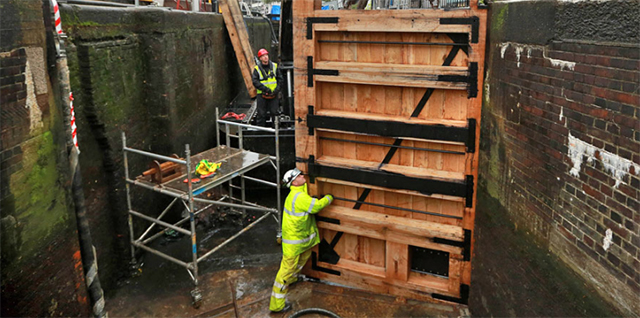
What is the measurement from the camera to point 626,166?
3105 mm

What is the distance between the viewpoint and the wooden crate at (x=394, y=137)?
5.47m

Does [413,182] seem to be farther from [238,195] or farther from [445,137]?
[238,195]

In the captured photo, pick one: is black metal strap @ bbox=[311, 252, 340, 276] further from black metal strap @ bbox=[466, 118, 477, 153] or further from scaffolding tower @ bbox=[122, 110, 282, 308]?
black metal strap @ bbox=[466, 118, 477, 153]

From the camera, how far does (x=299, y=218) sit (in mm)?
6305

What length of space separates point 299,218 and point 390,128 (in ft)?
5.25

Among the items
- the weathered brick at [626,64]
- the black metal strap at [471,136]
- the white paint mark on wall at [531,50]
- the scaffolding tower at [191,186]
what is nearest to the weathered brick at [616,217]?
the weathered brick at [626,64]

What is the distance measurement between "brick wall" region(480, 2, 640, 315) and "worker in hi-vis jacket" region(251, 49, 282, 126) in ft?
19.5

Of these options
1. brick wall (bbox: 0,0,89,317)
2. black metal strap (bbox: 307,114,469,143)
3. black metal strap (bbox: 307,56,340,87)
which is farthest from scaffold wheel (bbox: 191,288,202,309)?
black metal strap (bbox: 307,56,340,87)

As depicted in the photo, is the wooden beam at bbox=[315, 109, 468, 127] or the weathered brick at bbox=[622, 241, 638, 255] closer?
the weathered brick at bbox=[622, 241, 638, 255]

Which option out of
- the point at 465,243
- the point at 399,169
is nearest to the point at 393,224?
the point at 399,169

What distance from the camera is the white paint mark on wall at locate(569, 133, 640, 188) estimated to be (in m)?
3.12

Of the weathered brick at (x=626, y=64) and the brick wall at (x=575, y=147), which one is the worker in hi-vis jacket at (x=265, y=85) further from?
the weathered brick at (x=626, y=64)

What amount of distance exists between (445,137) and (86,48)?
4.55m

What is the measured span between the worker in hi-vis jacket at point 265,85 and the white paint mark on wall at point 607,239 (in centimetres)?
775
